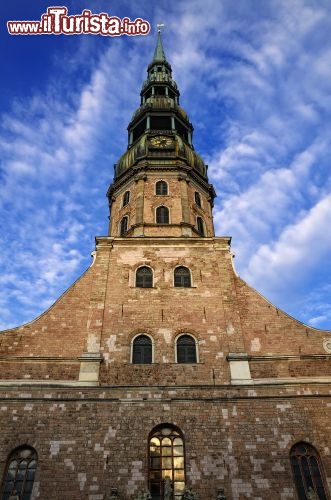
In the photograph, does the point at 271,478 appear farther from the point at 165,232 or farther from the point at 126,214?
the point at 126,214

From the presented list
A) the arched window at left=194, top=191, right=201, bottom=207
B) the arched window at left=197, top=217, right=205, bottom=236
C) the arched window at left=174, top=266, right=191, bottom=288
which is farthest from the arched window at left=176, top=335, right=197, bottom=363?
the arched window at left=194, top=191, right=201, bottom=207

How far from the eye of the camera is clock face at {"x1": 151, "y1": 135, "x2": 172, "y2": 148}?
79.0 ft

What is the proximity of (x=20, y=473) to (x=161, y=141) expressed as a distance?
17.1 metres

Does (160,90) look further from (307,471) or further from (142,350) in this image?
(307,471)

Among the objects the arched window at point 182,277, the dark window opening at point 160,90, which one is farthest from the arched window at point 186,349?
the dark window opening at point 160,90

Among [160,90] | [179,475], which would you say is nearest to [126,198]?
[160,90]

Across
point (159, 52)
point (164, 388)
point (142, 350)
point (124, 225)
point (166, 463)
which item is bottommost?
point (166, 463)

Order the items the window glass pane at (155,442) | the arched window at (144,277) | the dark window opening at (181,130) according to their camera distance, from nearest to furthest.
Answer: the window glass pane at (155,442) → the arched window at (144,277) → the dark window opening at (181,130)

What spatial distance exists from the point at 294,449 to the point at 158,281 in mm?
7435

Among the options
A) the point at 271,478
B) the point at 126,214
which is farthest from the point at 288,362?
the point at 126,214

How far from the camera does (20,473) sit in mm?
12922

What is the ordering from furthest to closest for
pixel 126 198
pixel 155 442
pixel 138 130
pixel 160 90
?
1. pixel 160 90
2. pixel 138 130
3. pixel 126 198
4. pixel 155 442

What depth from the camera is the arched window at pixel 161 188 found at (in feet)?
72.0

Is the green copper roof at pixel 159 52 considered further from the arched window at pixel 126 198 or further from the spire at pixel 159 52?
the arched window at pixel 126 198
